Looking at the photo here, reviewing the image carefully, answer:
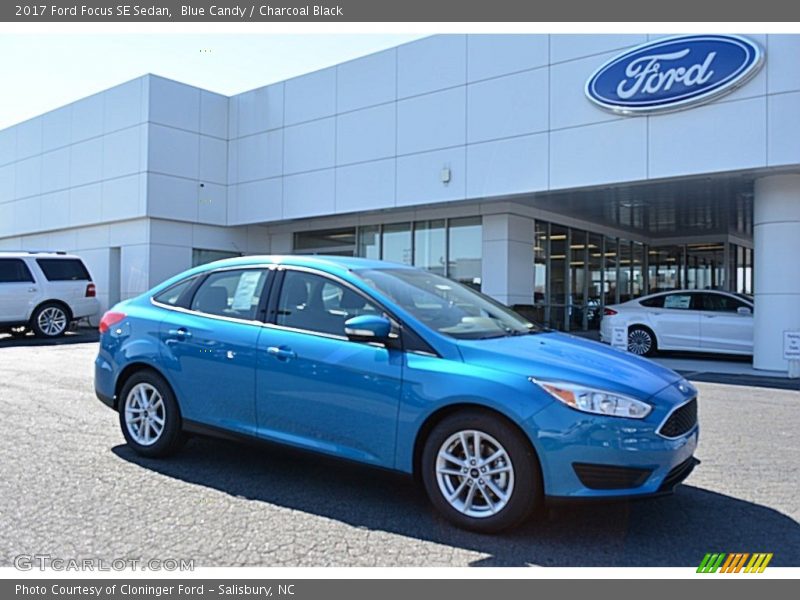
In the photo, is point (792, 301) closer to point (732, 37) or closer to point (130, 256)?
point (732, 37)

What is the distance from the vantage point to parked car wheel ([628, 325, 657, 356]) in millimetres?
14086

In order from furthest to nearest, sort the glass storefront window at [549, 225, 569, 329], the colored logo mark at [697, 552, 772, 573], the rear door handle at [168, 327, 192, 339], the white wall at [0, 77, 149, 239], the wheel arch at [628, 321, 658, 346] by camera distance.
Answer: the white wall at [0, 77, 149, 239]
the glass storefront window at [549, 225, 569, 329]
the wheel arch at [628, 321, 658, 346]
the rear door handle at [168, 327, 192, 339]
the colored logo mark at [697, 552, 772, 573]

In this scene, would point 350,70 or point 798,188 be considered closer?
point 798,188

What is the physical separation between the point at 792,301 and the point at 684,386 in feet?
28.8

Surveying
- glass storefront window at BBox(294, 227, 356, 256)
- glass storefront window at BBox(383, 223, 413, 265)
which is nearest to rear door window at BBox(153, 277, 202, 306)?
glass storefront window at BBox(383, 223, 413, 265)

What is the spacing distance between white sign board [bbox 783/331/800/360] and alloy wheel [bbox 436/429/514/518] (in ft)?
30.4

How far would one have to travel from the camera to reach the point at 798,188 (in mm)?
11484

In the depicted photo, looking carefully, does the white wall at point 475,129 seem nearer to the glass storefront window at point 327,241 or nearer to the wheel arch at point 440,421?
the glass storefront window at point 327,241

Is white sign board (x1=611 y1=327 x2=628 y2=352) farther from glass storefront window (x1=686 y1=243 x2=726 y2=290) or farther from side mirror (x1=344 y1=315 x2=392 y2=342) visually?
glass storefront window (x1=686 y1=243 x2=726 y2=290)

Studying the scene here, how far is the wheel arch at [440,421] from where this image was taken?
3.81 m

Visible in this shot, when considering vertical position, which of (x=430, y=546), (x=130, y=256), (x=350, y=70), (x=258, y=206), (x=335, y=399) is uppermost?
(x=350, y=70)

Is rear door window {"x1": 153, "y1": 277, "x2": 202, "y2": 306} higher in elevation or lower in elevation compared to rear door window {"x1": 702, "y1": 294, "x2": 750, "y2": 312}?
lower

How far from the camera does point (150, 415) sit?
17.9ft

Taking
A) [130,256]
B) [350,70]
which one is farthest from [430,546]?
[130,256]
